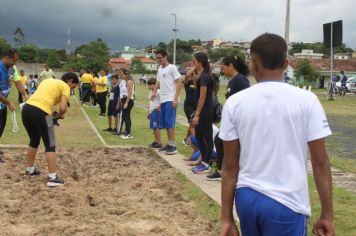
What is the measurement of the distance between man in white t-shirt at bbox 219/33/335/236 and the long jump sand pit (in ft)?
8.21

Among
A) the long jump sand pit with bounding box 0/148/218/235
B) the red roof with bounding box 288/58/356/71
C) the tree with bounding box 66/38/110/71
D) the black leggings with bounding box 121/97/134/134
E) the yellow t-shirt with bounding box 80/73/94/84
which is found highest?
the tree with bounding box 66/38/110/71

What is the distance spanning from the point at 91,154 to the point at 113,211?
4.17 m

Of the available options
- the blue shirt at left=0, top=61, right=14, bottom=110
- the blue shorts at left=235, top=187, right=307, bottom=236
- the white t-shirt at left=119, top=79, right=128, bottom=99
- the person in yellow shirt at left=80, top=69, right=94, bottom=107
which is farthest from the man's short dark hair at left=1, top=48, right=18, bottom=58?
the person in yellow shirt at left=80, top=69, right=94, bottom=107

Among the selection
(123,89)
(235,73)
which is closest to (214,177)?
(235,73)

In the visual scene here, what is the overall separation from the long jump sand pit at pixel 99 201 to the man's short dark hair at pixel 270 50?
2.77 meters

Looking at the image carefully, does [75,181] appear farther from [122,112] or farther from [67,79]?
[122,112]

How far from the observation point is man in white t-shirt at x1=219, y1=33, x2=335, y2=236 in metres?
2.56

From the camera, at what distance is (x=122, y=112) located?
1260 cm

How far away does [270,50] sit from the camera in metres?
2.62

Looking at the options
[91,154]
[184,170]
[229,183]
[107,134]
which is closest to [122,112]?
[107,134]

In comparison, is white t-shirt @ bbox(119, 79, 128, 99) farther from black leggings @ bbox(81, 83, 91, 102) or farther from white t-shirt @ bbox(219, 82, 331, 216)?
black leggings @ bbox(81, 83, 91, 102)

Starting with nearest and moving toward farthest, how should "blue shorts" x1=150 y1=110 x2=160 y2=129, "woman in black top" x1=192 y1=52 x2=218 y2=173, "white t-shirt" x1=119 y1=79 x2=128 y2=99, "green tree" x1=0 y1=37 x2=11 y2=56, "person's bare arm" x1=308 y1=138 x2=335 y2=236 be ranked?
"person's bare arm" x1=308 y1=138 x2=335 y2=236 → "woman in black top" x1=192 y1=52 x2=218 y2=173 → "green tree" x1=0 y1=37 x2=11 y2=56 → "blue shorts" x1=150 y1=110 x2=160 y2=129 → "white t-shirt" x1=119 y1=79 x2=128 y2=99

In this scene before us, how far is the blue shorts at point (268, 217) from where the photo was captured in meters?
2.55

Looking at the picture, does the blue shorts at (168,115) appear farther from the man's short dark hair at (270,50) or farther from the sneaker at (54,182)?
the man's short dark hair at (270,50)
